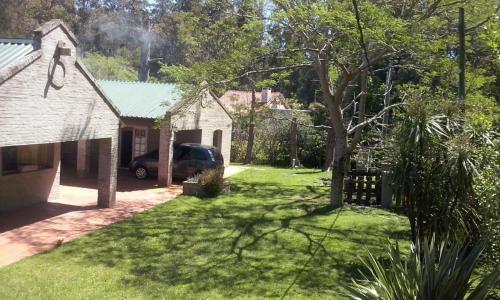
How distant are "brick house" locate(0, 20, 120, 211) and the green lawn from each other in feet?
8.03

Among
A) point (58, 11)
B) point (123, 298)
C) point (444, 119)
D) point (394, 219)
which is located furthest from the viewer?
point (58, 11)

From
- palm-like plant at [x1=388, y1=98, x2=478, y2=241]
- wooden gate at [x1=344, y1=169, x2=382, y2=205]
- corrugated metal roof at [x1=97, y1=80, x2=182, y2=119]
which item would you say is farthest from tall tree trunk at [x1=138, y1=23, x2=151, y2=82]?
palm-like plant at [x1=388, y1=98, x2=478, y2=241]

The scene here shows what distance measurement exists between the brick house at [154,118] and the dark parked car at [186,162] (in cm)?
67

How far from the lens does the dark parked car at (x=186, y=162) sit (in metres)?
20.0

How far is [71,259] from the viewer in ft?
32.9

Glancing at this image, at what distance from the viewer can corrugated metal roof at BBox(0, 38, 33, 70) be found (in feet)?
35.5

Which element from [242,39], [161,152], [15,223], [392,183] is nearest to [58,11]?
[161,152]

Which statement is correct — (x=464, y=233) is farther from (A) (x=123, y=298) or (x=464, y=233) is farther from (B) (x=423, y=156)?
(A) (x=123, y=298)

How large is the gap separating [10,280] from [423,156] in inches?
287

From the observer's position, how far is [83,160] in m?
20.2

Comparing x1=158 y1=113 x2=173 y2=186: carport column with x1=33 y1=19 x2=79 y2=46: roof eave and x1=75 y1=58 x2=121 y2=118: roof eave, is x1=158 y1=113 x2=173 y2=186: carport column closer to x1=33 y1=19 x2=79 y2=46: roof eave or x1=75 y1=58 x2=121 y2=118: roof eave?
x1=75 y1=58 x2=121 y2=118: roof eave

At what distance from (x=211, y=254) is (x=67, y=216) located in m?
4.86

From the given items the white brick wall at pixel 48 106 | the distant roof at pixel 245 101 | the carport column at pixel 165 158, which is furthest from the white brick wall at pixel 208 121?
the white brick wall at pixel 48 106

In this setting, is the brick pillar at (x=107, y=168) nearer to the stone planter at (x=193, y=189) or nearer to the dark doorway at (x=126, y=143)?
the stone planter at (x=193, y=189)
